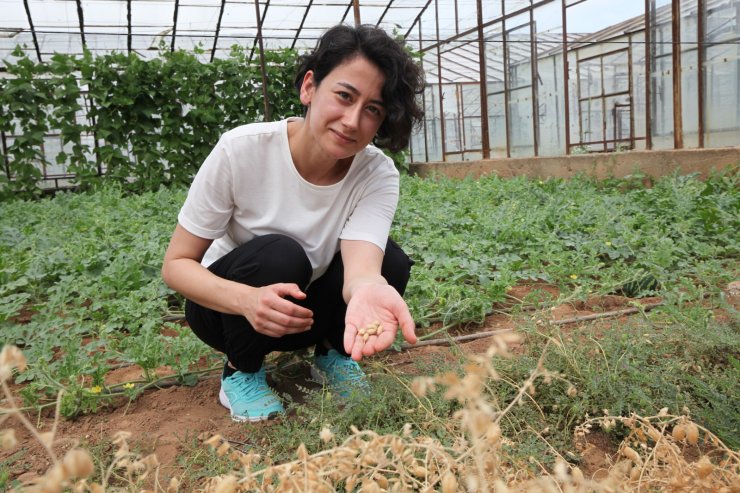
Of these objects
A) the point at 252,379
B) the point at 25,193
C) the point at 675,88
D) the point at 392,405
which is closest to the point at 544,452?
the point at 392,405

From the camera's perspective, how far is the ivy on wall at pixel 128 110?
25.2ft

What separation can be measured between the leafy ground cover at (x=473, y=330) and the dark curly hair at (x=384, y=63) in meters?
0.72

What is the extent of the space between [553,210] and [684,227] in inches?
41.1

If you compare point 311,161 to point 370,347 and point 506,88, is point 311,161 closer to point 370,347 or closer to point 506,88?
point 370,347

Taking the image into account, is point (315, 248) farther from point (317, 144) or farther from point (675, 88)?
point (675, 88)

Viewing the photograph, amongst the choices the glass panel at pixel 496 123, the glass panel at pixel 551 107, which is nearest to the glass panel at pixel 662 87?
the glass panel at pixel 551 107

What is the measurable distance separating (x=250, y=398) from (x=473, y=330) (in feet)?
3.61

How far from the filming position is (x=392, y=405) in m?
1.65

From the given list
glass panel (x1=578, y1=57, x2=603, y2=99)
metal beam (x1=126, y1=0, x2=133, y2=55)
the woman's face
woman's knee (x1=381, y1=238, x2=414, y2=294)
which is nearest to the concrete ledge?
glass panel (x1=578, y1=57, x2=603, y2=99)

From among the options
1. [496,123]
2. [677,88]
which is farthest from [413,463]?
[496,123]

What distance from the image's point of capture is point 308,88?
1922 millimetres

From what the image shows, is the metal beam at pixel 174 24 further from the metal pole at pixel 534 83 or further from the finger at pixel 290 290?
the finger at pixel 290 290

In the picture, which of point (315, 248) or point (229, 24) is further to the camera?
point (229, 24)

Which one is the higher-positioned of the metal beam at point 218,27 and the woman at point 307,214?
the metal beam at point 218,27
